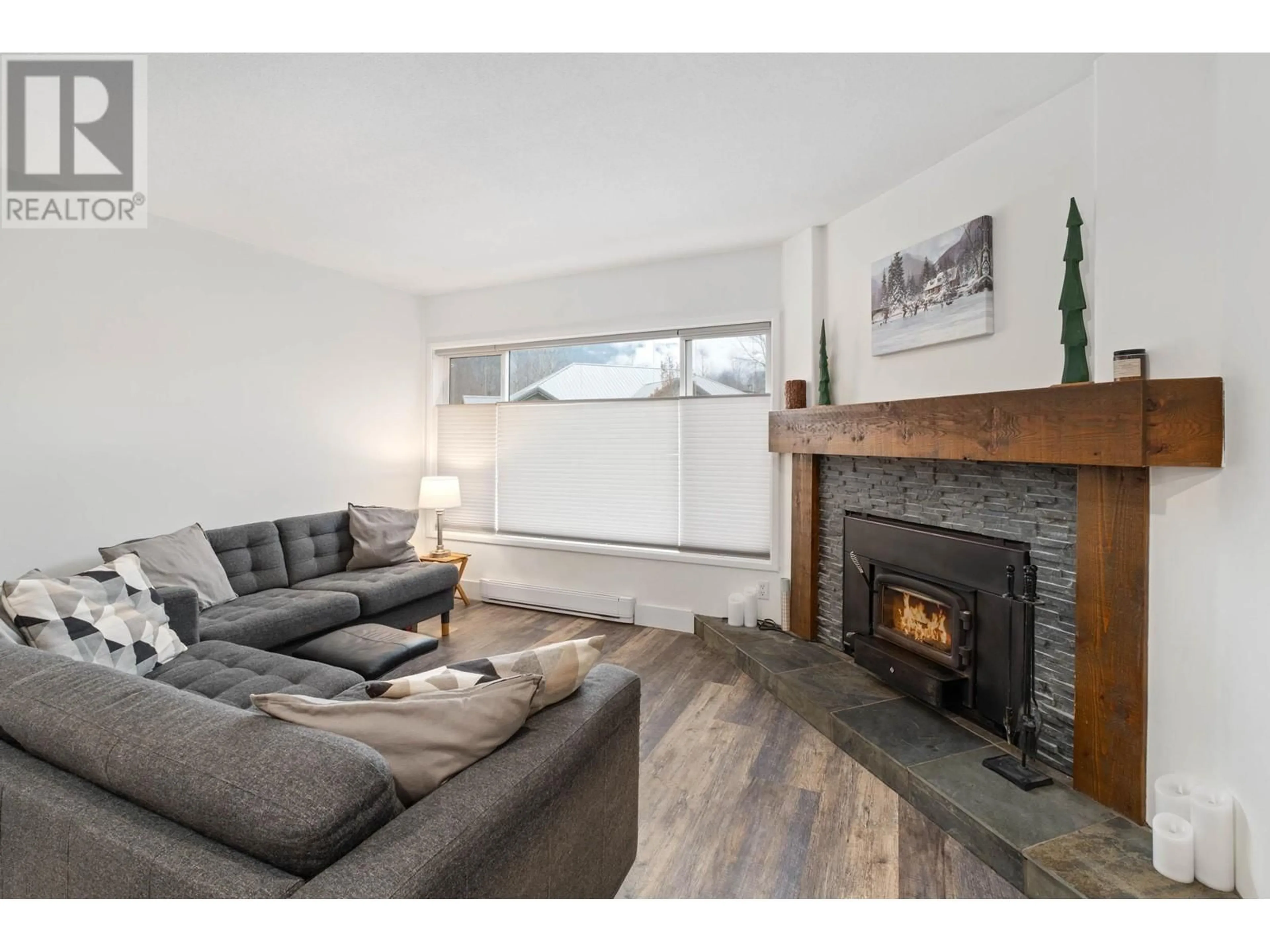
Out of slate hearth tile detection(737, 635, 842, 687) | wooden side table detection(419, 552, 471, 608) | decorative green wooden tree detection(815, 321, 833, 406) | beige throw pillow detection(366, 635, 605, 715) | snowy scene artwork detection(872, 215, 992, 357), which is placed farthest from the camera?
wooden side table detection(419, 552, 471, 608)

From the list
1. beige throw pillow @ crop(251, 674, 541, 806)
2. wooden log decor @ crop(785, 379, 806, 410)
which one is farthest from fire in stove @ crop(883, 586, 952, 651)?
beige throw pillow @ crop(251, 674, 541, 806)

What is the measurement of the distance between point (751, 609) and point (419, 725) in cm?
291

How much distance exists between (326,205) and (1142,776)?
419 centimetres

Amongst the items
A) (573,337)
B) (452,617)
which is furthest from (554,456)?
(452,617)

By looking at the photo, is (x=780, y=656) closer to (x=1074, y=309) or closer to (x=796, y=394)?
(x=796, y=394)

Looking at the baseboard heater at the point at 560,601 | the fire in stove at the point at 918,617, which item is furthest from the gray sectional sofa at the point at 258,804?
the baseboard heater at the point at 560,601

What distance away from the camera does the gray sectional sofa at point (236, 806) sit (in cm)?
91

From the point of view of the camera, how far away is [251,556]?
3568 millimetres

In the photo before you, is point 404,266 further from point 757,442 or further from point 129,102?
point 757,442

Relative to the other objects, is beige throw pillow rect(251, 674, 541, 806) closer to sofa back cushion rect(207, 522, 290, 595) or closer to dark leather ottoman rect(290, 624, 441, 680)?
dark leather ottoman rect(290, 624, 441, 680)

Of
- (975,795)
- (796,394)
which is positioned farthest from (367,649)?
(796,394)

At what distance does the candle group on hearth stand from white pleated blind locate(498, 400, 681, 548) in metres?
2.87
